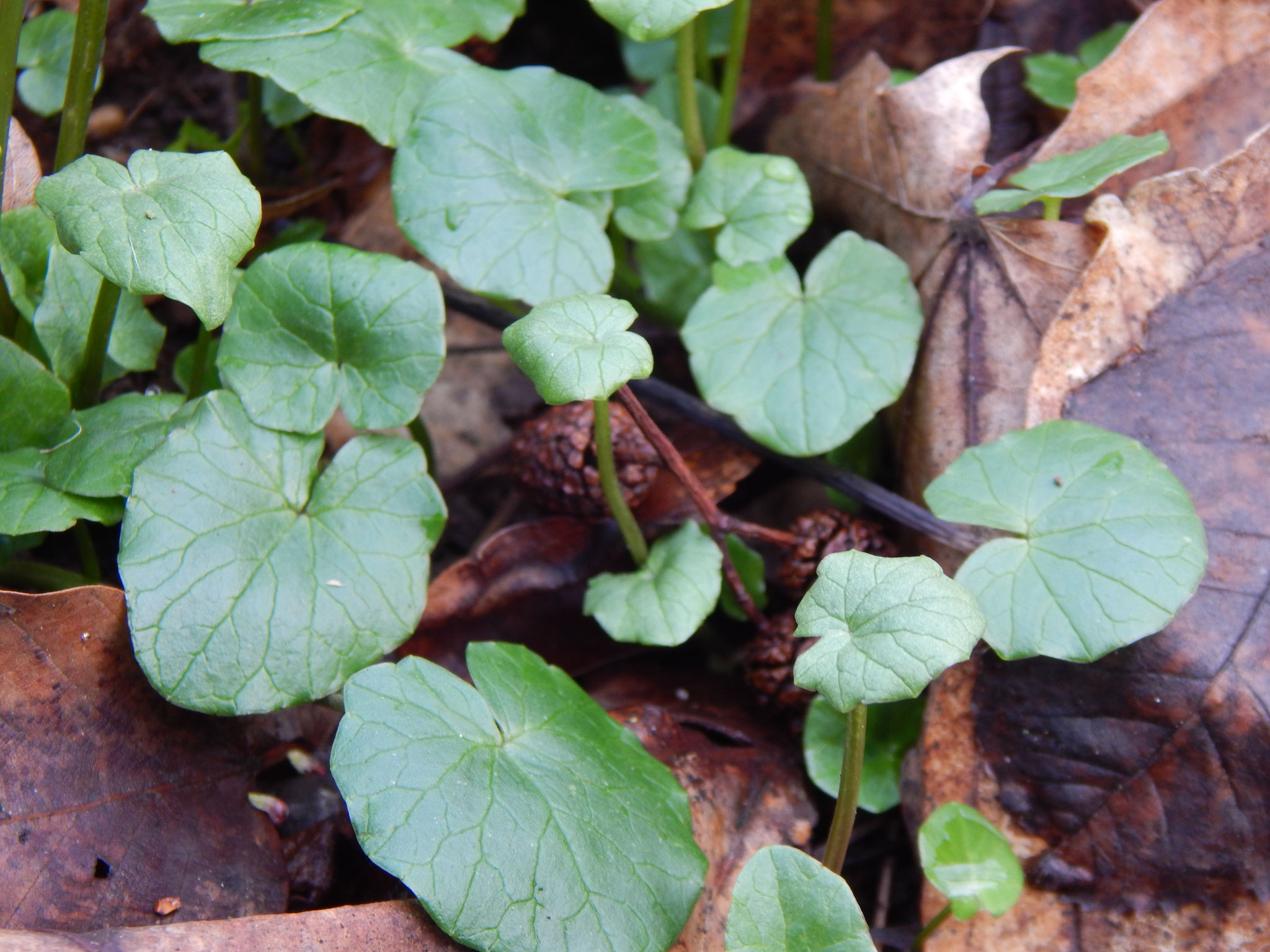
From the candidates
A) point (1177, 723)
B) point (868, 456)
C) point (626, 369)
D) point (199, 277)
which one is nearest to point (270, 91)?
point (199, 277)

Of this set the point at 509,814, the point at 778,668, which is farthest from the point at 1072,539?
the point at 509,814

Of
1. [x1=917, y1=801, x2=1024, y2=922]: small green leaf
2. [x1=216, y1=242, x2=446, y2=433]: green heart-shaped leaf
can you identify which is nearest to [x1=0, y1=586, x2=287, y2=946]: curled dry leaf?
[x1=216, y1=242, x2=446, y2=433]: green heart-shaped leaf

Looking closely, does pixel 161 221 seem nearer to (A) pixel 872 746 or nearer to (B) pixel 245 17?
(B) pixel 245 17

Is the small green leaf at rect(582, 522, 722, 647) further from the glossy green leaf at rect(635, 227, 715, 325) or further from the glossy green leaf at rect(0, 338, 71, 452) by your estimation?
the glossy green leaf at rect(0, 338, 71, 452)

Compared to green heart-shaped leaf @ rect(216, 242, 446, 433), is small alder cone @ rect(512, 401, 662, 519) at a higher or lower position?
lower

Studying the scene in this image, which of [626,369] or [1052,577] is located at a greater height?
[626,369]

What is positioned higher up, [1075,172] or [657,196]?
[1075,172]

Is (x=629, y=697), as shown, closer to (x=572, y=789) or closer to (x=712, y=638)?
(x=712, y=638)
